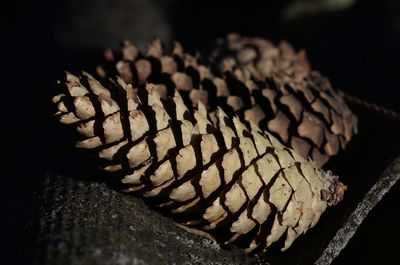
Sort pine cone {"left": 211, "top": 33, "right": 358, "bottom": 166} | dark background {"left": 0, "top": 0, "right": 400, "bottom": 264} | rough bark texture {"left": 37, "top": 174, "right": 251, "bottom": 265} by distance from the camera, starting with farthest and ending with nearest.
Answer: dark background {"left": 0, "top": 0, "right": 400, "bottom": 264}
pine cone {"left": 211, "top": 33, "right": 358, "bottom": 166}
rough bark texture {"left": 37, "top": 174, "right": 251, "bottom": 265}

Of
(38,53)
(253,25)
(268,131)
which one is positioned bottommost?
(268,131)

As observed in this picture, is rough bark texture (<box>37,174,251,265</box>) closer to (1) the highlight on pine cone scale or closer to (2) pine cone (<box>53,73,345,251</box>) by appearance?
(2) pine cone (<box>53,73,345,251</box>)

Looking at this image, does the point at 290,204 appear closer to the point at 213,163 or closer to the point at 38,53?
the point at 213,163

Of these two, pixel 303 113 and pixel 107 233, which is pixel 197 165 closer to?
pixel 107 233

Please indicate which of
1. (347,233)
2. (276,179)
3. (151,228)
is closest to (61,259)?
(151,228)

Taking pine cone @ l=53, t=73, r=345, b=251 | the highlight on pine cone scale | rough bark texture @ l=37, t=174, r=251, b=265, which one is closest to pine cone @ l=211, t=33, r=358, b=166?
the highlight on pine cone scale

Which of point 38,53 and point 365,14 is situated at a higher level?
point 365,14
